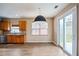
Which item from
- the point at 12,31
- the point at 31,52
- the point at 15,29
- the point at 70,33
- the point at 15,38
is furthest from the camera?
the point at 12,31

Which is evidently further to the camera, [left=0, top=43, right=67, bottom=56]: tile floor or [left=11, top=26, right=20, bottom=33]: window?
[left=11, top=26, right=20, bottom=33]: window

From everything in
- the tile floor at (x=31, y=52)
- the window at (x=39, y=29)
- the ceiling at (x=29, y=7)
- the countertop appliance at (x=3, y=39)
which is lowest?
the tile floor at (x=31, y=52)

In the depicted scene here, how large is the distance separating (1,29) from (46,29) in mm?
4030

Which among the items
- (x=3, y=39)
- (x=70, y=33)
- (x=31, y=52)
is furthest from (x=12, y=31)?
(x=70, y=33)

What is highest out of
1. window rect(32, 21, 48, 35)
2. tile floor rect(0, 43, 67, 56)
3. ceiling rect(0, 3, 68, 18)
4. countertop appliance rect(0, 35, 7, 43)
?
ceiling rect(0, 3, 68, 18)

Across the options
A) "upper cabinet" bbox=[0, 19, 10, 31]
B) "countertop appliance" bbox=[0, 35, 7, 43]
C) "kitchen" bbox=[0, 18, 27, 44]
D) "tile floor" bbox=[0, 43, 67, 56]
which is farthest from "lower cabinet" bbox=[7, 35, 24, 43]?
"tile floor" bbox=[0, 43, 67, 56]

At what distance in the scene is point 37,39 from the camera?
39.7 ft

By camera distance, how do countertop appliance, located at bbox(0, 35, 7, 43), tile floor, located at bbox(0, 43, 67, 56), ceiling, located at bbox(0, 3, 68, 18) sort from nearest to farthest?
ceiling, located at bbox(0, 3, 68, 18) < tile floor, located at bbox(0, 43, 67, 56) < countertop appliance, located at bbox(0, 35, 7, 43)

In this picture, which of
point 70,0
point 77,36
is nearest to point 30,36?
point 77,36

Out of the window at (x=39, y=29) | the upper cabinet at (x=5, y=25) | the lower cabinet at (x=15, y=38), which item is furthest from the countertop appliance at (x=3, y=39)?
the window at (x=39, y=29)

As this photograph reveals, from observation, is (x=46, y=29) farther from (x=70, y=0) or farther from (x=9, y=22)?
(x=70, y=0)

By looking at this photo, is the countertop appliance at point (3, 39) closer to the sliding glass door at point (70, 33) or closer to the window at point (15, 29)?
the window at point (15, 29)

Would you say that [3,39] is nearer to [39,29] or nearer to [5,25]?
[5,25]

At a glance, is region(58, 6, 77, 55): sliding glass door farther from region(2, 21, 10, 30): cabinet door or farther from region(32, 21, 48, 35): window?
region(2, 21, 10, 30): cabinet door
